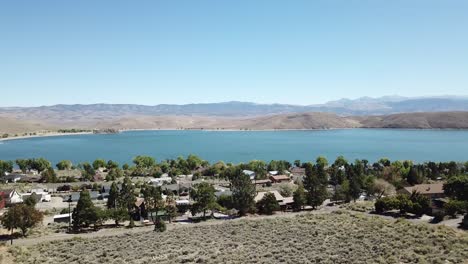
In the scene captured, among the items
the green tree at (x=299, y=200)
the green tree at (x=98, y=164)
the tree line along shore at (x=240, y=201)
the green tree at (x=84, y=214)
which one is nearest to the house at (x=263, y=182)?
the tree line along shore at (x=240, y=201)

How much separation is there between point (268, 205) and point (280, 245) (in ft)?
50.7

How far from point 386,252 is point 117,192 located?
1194 inches

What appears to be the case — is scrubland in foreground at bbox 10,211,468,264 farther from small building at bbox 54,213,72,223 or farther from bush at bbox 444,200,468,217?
small building at bbox 54,213,72,223

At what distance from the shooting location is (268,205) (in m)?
40.5

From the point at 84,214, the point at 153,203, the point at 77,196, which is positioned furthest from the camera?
the point at 77,196

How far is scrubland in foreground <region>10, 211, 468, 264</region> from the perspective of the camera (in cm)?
2180

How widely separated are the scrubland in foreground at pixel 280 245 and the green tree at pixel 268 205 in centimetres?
831

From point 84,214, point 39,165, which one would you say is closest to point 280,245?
point 84,214

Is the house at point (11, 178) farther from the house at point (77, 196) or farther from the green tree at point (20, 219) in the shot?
the green tree at point (20, 219)

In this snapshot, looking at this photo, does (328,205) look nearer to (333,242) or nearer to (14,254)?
(333,242)

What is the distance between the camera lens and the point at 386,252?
21672 mm

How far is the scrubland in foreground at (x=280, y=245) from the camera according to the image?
21.8m

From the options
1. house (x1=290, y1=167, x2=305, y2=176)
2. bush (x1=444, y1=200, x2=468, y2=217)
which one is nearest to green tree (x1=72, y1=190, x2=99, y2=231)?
bush (x1=444, y1=200, x2=468, y2=217)

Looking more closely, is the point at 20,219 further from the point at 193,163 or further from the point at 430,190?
the point at 193,163
